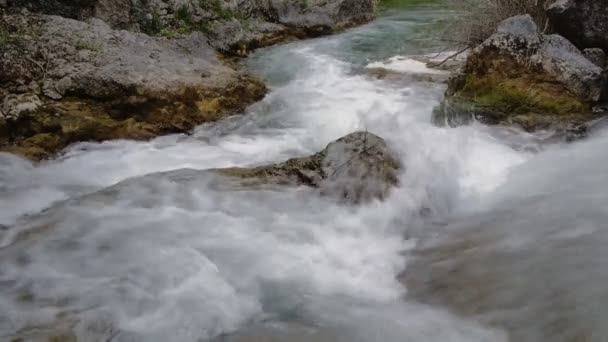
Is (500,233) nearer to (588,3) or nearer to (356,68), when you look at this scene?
(588,3)

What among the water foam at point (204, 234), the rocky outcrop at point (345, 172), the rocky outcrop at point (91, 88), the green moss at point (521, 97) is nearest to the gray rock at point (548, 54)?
the green moss at point (521, 97)

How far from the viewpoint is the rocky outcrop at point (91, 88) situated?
7.39 meters

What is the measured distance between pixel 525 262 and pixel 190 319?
98.6 inches

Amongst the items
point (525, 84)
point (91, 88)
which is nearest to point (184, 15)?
point (91, 88)

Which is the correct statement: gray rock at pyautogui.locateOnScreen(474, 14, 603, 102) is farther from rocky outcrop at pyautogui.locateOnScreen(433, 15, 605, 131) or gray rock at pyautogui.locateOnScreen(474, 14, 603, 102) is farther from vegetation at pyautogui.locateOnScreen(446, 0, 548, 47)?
vegetation at pyautogui.locateOnScreen(446, 0, 548, 47)

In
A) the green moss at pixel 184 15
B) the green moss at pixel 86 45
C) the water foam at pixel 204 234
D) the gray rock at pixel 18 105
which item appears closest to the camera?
the water foam at pixel 204 234

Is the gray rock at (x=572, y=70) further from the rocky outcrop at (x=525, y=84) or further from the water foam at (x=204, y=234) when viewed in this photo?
the water foam at (x=204, y=234)

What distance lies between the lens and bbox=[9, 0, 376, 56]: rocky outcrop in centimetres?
1080

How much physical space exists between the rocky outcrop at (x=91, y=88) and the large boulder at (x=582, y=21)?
5.05 m

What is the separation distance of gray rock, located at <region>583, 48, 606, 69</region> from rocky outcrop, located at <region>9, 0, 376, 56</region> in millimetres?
7674

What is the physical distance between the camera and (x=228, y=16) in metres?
14.1

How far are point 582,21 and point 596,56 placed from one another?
0.70 meters

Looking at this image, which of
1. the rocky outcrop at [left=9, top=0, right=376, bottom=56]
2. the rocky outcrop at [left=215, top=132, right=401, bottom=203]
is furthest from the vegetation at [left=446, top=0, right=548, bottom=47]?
the rocky outcrop at [left=9, top=0, right=376, bottom=56]

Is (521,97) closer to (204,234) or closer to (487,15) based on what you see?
(487,15)
